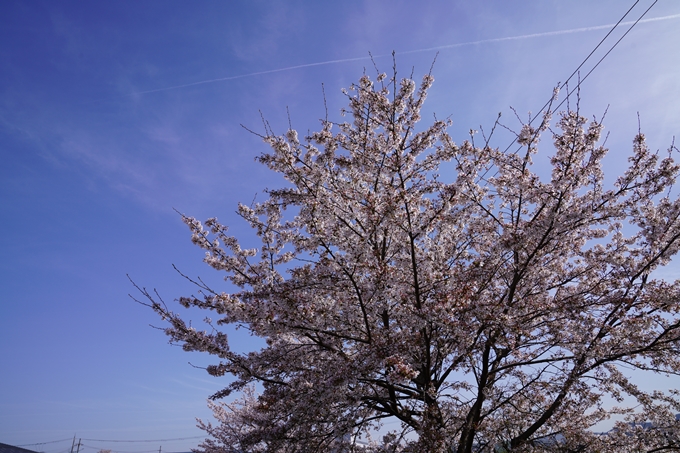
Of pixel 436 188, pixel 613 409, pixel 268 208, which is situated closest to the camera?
pixel 436 188

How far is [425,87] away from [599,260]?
4.69m

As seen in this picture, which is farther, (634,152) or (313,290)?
(313,290)

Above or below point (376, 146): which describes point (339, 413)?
below

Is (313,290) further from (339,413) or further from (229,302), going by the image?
(339,413)

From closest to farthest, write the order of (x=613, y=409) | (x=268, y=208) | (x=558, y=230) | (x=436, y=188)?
(x=558, y=230) < (x=436, y=188) < (x=268, y=208) < (x=613, y=409)

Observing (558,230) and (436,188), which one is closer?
(558,230)

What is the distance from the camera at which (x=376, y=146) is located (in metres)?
7.19

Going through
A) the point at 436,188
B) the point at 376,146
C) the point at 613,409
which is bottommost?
the point at 613,409

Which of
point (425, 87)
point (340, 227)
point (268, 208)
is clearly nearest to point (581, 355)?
point (340, 227)

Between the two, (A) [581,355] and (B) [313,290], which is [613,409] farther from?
(B) [313,290]

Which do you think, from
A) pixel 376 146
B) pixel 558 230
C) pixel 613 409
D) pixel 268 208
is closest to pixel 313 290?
pixel 268 208

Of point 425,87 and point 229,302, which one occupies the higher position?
point 425,87

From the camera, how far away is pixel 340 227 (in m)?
7.23

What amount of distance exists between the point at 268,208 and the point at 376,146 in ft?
7.63
